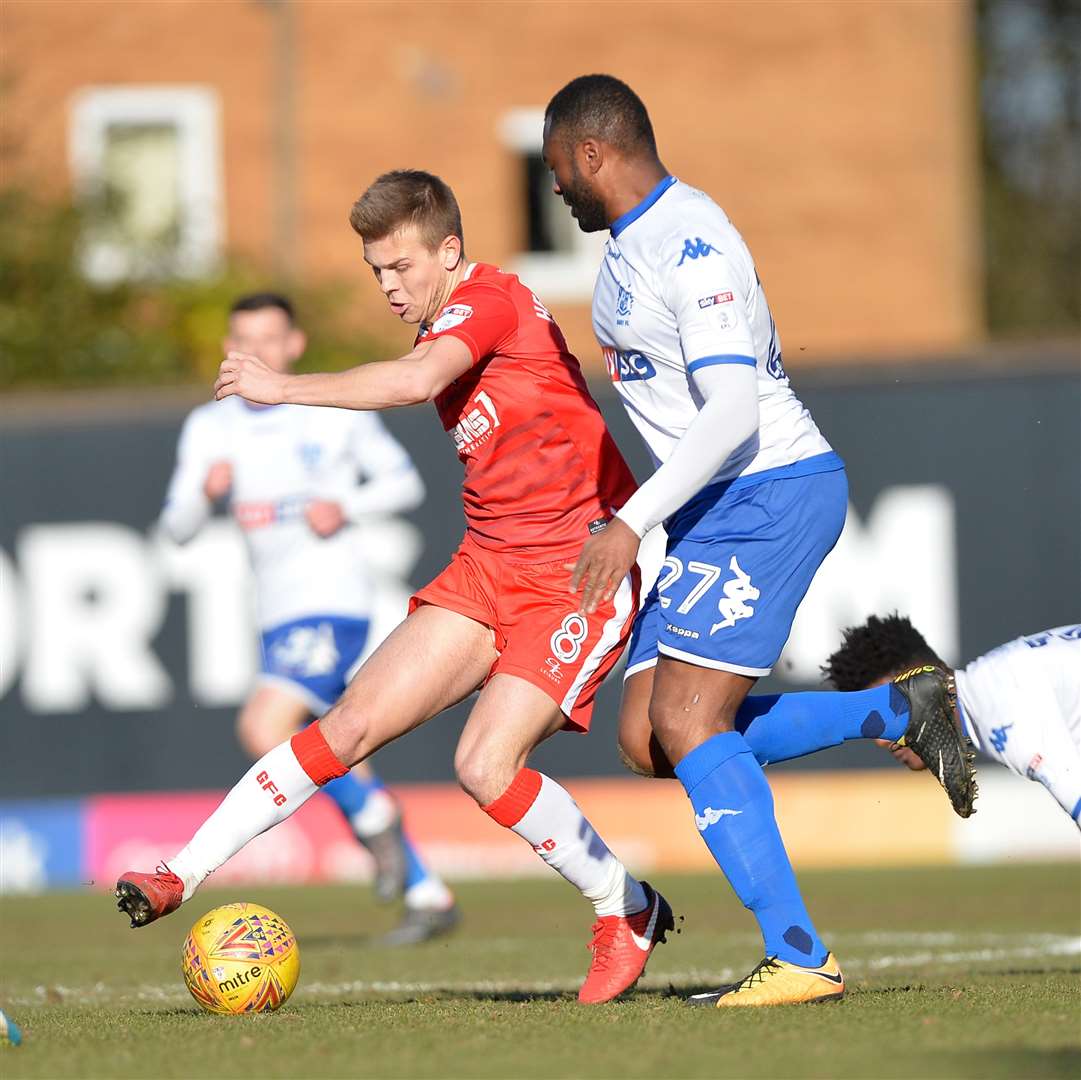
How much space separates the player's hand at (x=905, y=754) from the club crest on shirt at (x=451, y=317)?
1767 mm

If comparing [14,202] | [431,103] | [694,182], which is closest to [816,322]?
[694,182]

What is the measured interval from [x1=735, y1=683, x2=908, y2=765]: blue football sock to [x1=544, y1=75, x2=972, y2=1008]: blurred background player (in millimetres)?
249

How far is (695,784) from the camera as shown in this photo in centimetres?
573

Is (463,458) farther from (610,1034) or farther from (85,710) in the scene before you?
(85,710)

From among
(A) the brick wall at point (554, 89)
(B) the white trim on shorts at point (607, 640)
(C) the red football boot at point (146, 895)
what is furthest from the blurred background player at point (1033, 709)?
(A) the brick wall at point (554, 89)

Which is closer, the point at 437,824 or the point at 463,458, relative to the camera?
the point at 463,458

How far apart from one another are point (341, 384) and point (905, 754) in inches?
90.8

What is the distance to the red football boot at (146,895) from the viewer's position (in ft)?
18.2

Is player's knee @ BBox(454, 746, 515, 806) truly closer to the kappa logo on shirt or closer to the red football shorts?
the red football shorts

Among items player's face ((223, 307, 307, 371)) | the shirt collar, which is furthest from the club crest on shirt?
player's face ((223, 307, 307, 371))

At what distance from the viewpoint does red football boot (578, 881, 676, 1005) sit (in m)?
5.96

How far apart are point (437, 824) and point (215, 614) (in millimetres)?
1959

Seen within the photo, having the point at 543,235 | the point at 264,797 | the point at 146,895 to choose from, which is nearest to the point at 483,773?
the point at 264,797

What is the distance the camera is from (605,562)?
5.32 m
